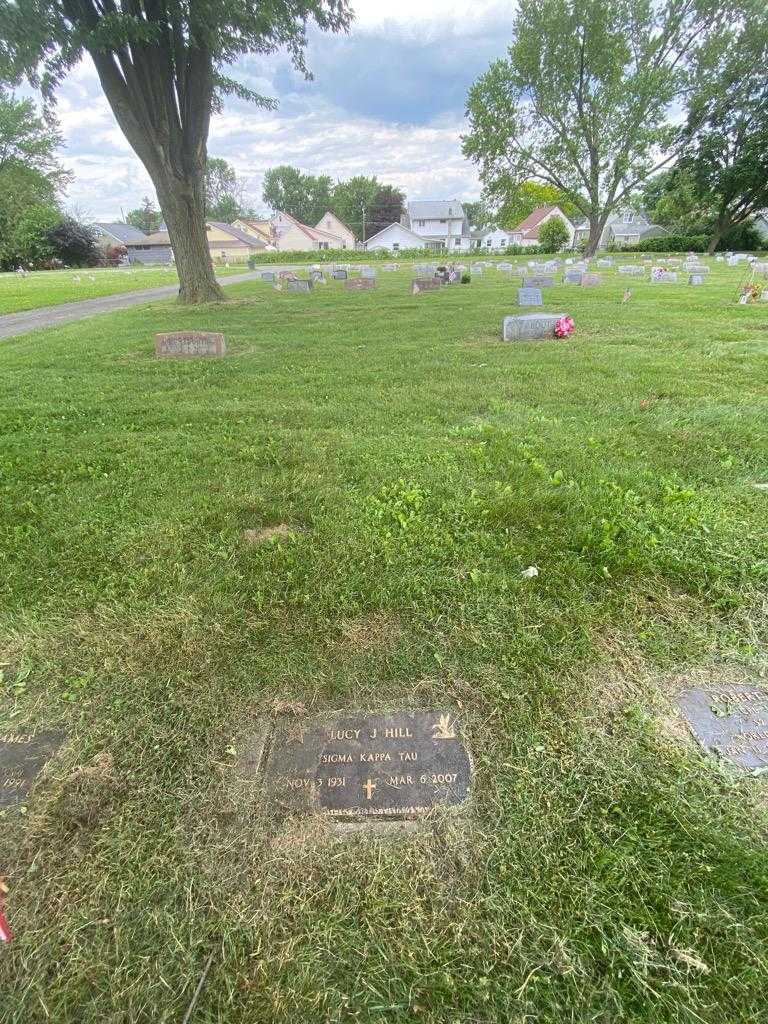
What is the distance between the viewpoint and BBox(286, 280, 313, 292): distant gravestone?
19031 mm

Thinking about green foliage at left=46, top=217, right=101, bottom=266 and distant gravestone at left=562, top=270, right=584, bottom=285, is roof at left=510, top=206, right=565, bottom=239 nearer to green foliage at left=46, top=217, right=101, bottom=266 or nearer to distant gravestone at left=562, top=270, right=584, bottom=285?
green foliage at left=46, top=217, right=101, bottom=266

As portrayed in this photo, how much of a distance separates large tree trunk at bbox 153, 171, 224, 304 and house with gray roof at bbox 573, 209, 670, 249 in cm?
6354

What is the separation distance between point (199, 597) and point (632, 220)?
94.9 meters

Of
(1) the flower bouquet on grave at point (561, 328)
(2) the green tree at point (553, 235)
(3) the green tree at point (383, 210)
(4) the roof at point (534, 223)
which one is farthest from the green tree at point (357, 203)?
(1) the flower bouquet on grave at point (561, 328)

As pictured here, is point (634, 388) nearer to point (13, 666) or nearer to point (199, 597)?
point (199, 597)

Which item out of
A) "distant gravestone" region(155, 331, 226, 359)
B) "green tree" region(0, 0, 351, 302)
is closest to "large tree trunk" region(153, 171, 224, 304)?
"green tree" region(0, 0, 351, 302)

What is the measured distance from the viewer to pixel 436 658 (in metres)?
2.25

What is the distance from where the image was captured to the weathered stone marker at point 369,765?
1709mm

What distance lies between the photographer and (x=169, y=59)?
1205 cm

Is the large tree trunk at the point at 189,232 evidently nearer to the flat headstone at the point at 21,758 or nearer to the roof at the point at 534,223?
the flat headstone at the point at 21,758

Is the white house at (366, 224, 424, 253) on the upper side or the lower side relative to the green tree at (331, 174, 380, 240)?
lower

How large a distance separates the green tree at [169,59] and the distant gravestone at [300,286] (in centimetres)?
482

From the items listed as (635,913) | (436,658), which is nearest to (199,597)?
(436,658)

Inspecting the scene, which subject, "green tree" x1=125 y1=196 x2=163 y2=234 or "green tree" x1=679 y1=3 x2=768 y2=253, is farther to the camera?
"green tree" x1=125 y1=196 x2=163 y2=234
